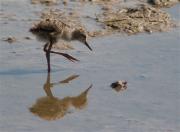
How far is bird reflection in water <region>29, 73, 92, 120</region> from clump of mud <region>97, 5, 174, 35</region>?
2539 millimetres

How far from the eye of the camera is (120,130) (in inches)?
235

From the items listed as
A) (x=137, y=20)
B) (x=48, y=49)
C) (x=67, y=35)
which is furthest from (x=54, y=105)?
(x=137, y=20)

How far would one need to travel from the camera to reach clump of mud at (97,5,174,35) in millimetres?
9438

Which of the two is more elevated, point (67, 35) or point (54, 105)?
point (67, 35)

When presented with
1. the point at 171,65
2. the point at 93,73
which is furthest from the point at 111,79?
the point at 171,65

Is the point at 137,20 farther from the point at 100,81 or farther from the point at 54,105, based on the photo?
the point at 54,105

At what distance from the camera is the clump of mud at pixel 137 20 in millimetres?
9438

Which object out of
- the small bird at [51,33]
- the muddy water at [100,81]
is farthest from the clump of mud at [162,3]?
the small bird at [51,33]

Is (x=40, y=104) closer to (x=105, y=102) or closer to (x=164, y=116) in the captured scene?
(x=105, y=102)

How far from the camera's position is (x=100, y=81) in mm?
7309

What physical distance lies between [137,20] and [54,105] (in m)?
3.49

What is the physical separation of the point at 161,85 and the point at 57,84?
1228 millimetres

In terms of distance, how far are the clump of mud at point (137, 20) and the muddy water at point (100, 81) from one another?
0.90ft

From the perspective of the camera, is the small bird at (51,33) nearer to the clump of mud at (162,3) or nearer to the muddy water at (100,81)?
the muddy water at (100,81)
